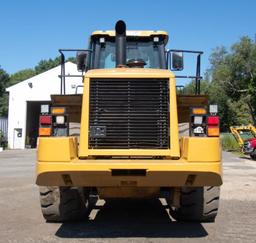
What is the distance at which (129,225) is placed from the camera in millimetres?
8414

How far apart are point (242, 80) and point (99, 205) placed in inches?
Result: 2273

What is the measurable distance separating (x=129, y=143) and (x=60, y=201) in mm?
1842

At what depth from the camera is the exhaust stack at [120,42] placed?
8.18 metres

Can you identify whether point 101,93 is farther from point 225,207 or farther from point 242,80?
point 242,80

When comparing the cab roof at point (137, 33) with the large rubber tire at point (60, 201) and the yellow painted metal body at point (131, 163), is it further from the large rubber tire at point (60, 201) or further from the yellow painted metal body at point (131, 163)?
the large rubber tire at point (60, 201)

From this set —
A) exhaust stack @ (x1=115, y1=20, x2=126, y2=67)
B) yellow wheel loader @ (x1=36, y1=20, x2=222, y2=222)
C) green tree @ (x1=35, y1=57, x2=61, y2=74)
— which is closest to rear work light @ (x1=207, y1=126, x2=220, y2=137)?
yellow wheel loader @ (x1=36, y1=20, x2=222, y2=222)

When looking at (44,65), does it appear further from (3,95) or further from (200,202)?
(200,202)

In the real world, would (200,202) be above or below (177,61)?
below

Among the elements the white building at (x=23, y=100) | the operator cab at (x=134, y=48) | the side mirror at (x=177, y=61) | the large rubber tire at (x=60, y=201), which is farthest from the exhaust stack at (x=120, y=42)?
the white building at (x=23, y=100)

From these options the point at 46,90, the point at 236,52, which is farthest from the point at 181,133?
the point at 236,52

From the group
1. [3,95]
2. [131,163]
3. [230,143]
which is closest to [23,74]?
[3,95]

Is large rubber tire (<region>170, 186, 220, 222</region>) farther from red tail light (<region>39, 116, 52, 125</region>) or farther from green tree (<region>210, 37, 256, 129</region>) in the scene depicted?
green tree (<region>210, 37, 256, 129</region>)

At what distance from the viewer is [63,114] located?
7355 mm

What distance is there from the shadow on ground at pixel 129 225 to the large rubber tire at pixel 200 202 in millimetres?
190
